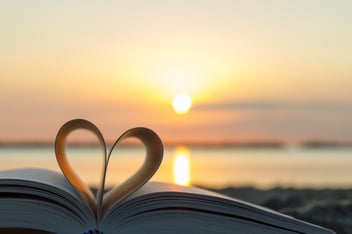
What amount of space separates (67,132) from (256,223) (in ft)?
3.34

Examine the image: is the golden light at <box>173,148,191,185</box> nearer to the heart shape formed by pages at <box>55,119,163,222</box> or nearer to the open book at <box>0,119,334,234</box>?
the heart shape formed by pages at <box>55,119,163,222</box>

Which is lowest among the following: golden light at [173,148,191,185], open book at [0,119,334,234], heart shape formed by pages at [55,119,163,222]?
open book at [0,119,334,234]

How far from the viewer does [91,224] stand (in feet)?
9.30

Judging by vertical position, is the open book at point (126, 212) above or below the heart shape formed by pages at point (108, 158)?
below

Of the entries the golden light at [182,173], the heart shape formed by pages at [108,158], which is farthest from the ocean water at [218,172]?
the heart shape formed by pages at [108,158]

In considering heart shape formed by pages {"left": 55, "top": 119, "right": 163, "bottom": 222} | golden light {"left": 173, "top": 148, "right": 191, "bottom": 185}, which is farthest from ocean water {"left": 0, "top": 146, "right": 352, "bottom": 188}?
heart shape formed by pages {"left": 55, "top": 119, "right": 163, "bottom": 222}

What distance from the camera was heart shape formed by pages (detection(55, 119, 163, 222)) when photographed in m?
2.95

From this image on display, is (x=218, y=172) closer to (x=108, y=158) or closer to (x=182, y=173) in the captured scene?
(x=182, y=173)

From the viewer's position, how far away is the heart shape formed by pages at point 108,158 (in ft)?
9.69

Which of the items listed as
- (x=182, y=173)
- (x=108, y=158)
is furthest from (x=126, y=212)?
(x=182, y=173)

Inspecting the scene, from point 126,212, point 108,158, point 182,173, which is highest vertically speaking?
point 182,173

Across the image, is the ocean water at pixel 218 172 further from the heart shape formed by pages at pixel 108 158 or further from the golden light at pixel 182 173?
the heart shape formed by pages at pixel 108 158

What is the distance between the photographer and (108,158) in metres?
2.92

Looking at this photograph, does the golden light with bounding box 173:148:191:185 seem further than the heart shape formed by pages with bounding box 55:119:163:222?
Yes
